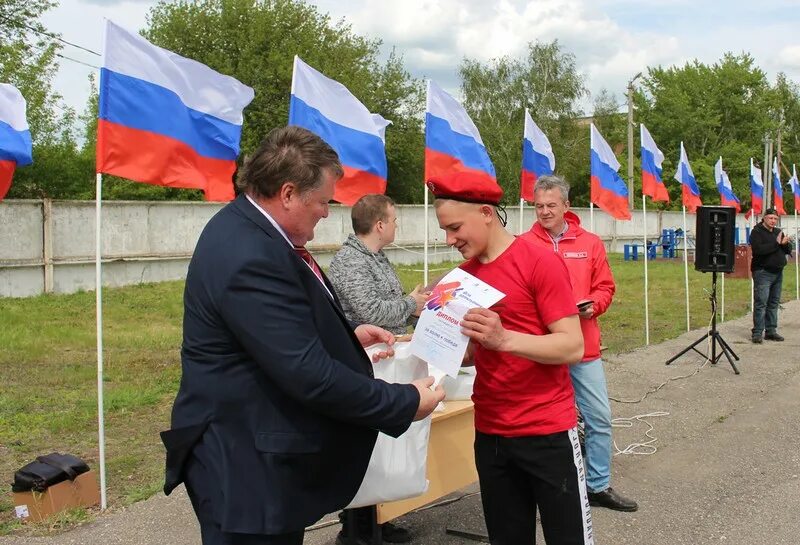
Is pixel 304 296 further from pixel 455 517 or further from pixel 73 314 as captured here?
pixel 73 314

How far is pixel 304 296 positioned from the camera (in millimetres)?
2072

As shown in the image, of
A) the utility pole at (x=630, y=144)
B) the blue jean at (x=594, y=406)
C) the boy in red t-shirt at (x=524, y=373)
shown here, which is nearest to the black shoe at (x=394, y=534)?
the blue jean at (x=594, y=406)

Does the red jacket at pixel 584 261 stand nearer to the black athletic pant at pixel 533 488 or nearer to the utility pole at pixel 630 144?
the black athletic pant at pixel 533 488

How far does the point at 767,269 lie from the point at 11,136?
34.5ft

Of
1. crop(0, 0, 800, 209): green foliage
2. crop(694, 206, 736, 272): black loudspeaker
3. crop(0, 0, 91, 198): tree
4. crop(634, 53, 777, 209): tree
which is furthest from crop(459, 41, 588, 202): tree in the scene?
crop(694, 206, 736, 272): black loudspeaker

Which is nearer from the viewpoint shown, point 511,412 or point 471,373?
point 511,412

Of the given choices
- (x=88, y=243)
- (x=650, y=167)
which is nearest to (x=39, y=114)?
(x=88, y=243)

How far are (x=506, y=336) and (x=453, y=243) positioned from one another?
0.42m

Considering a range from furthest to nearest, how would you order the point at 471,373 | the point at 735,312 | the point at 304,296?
the point at 735,312 → the point at 471,373 → the point at 304,296

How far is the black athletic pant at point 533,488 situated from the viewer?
110 inches

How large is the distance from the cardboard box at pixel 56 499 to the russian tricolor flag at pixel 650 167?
31.3ft

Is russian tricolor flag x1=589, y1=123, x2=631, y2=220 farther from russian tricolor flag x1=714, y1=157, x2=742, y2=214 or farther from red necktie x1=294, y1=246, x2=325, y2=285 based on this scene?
red necktie x1=294, y1=246, x2=325, y2=285

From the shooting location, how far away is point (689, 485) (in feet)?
17.8

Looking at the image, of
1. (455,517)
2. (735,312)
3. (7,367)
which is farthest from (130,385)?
(735,312)
